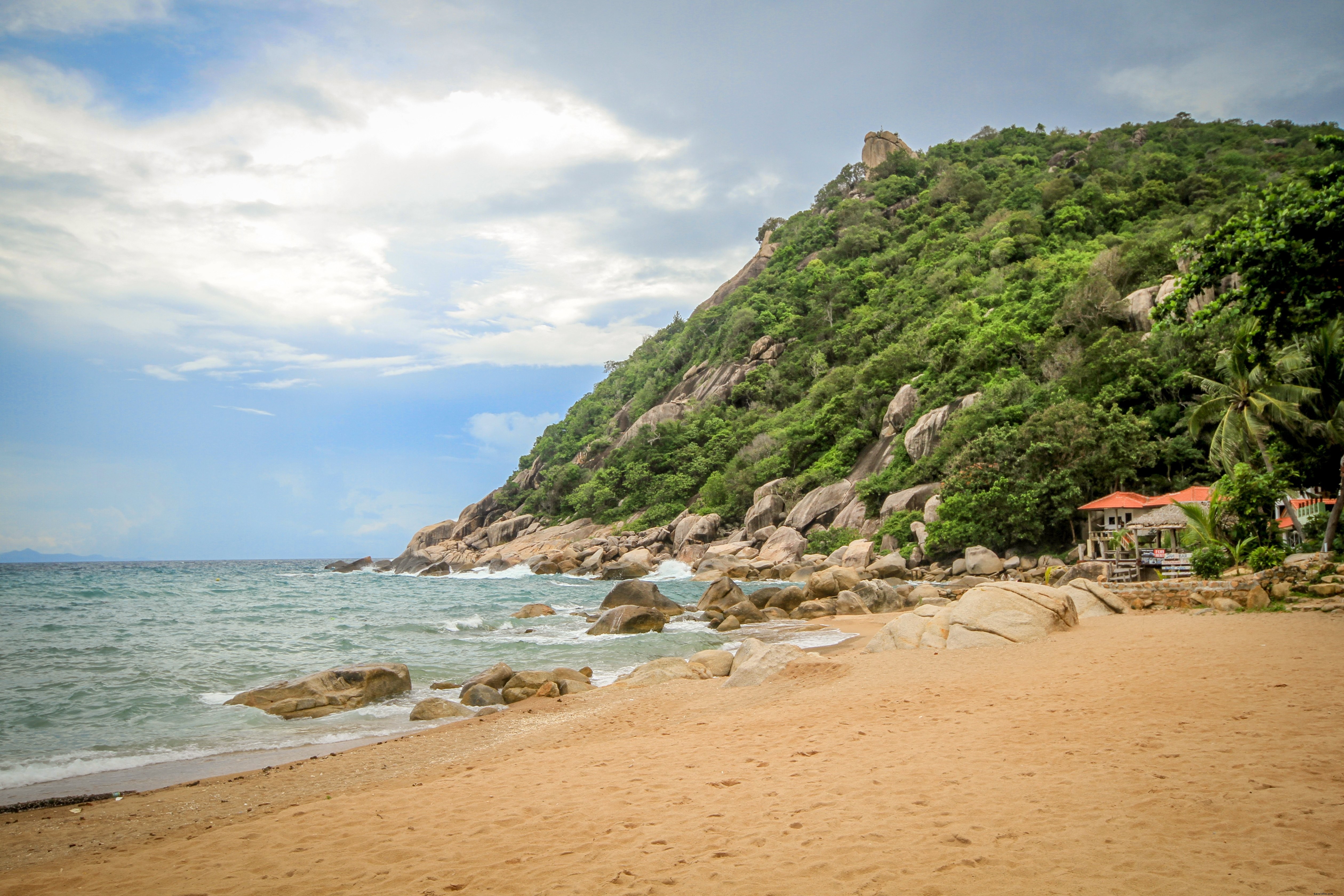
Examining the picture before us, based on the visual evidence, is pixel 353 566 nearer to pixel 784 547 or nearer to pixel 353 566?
pixel 353 566

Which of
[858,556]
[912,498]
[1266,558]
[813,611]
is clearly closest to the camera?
[1266,558]

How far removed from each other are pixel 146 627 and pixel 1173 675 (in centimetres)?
2606

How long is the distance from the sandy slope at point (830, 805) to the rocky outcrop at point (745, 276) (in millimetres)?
81619

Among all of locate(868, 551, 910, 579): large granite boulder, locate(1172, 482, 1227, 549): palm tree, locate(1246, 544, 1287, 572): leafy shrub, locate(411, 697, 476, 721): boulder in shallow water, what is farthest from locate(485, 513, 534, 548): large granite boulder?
locate(1246, 544, 1287, 572): leafy shrub

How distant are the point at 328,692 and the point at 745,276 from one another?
85.0 m

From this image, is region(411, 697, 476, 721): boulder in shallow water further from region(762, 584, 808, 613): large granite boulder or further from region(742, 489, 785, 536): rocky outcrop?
region(742, 489, 785, 536): rocky outcrop

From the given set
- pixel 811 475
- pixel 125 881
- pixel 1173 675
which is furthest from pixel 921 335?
pixel 125 881

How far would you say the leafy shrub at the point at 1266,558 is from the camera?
1580 centimetres

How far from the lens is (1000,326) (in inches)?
1631

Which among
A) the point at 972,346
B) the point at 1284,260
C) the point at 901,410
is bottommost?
the point at 1284,260

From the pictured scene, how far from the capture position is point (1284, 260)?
9648 millimetres

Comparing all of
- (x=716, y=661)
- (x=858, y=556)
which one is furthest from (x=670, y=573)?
(x=716, y=661)

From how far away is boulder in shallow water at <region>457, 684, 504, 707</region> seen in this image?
11.9 m

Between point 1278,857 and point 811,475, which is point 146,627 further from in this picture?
point 811,475
